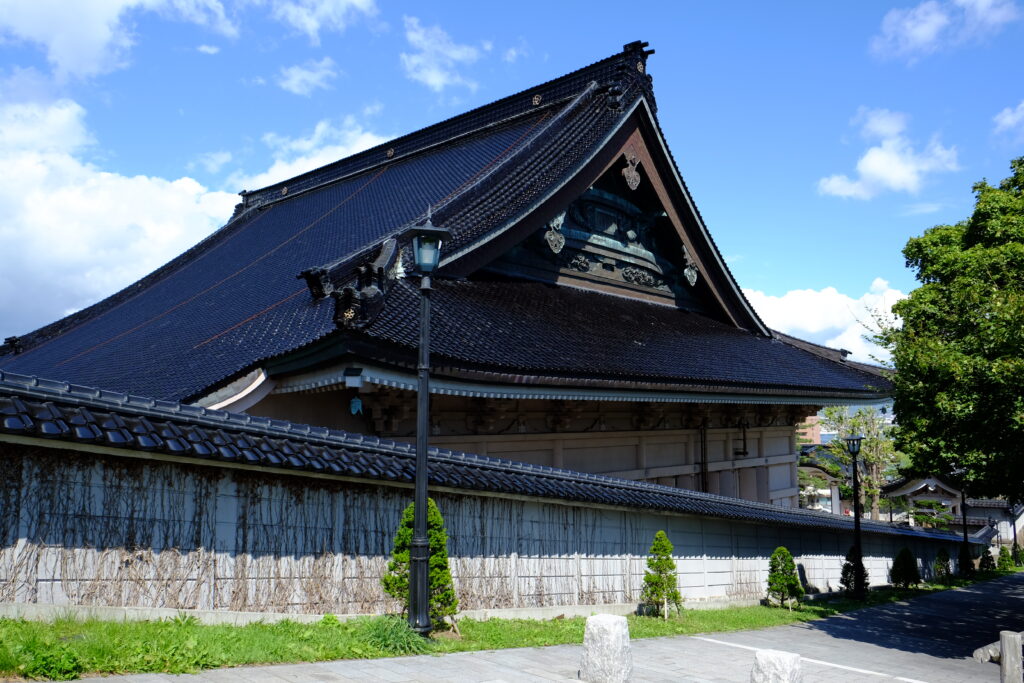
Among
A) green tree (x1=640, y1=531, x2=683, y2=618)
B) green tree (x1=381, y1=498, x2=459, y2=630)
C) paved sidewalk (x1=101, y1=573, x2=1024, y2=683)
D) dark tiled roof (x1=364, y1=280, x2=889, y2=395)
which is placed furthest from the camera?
green tree (x1=640, y1=531, x2=683, y2=618)

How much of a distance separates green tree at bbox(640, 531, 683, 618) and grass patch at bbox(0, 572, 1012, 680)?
2.83 m

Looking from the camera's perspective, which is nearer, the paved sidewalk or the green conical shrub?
the paved sidewalk

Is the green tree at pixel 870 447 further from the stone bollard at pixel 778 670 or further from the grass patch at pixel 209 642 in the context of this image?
the stone bollard at pixel 778 670

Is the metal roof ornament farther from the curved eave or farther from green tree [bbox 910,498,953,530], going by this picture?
green tree [bbox 910,498,953,530]

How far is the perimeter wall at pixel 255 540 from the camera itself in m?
6.62

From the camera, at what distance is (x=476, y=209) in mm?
15273

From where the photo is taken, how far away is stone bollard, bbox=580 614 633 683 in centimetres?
714

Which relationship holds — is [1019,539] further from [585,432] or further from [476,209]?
[476,209]

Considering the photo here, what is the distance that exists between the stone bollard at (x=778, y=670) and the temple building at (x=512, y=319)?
226 inches

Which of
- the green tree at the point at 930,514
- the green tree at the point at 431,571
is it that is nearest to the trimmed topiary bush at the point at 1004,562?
the green tree at the point at 930,514

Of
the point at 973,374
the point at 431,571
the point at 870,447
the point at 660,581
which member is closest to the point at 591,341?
the point at 660,581

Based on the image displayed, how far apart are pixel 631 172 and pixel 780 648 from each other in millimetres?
11000

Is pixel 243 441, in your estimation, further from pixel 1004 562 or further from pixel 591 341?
pixel 1004 562

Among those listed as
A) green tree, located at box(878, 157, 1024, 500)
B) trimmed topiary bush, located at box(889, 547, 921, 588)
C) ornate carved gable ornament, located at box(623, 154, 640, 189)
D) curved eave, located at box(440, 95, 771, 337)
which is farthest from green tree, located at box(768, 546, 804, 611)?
trimmed topiary bush, located at box(889, 547, 921, 588)
